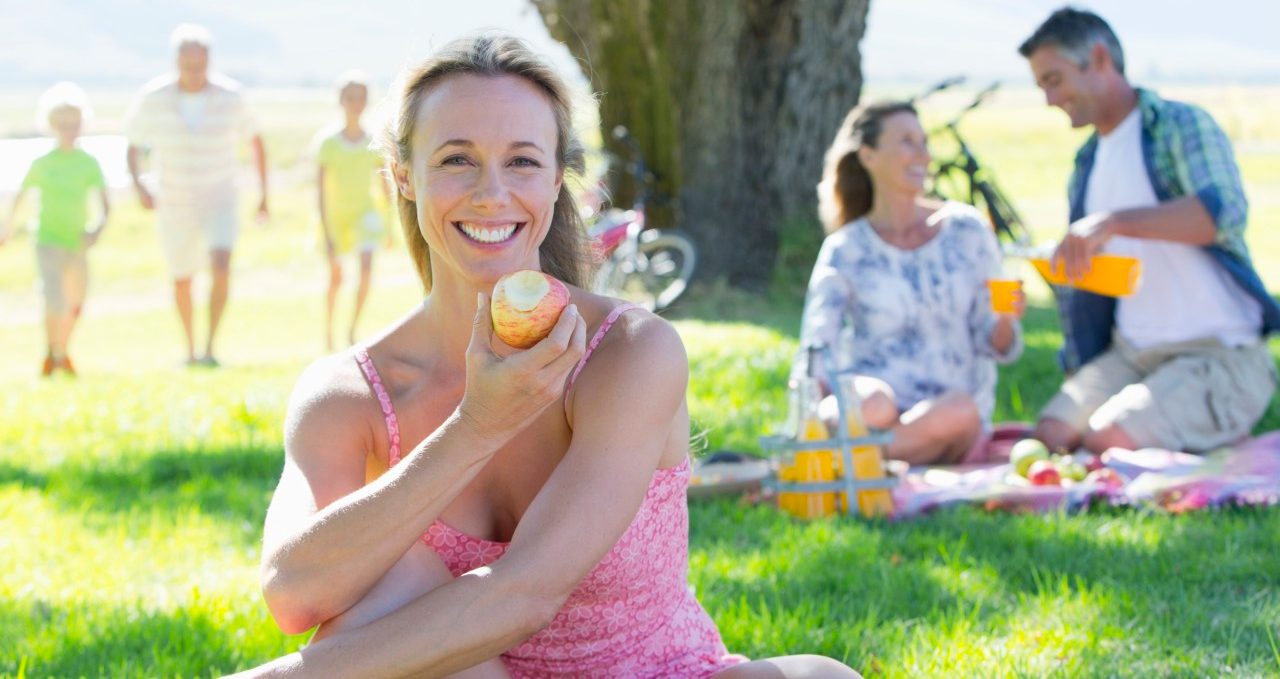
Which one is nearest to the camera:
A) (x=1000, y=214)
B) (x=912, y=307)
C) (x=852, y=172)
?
(x=912, y=307)

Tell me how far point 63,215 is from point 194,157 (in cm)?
95

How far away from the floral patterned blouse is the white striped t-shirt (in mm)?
5419

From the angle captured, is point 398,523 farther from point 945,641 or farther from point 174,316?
point 174,316

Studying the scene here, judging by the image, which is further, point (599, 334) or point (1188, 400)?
point (1188, 400)

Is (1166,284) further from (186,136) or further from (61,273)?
(61,273)

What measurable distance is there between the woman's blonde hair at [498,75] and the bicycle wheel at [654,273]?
797cm

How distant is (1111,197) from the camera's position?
20.4ft

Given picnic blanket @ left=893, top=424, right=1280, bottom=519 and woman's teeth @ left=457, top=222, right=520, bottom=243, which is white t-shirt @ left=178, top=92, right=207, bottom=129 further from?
woman's teeth @ left=457, top=222, right=520, bottom=243

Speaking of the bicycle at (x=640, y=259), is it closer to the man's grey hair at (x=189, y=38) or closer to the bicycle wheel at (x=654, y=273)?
the bicycle wheel at (x=654, y=273)

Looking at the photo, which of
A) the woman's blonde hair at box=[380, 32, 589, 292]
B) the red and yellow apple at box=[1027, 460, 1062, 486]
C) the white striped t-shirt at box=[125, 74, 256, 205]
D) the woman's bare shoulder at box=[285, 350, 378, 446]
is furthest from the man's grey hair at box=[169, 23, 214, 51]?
the woman's bare shoulder at box=[285, 350, 378, 446]

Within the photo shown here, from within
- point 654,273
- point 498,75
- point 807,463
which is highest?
point 498,75

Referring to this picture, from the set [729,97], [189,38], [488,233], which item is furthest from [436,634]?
[729,97]

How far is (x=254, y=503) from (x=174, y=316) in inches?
462

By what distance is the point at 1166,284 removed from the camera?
240 inches
